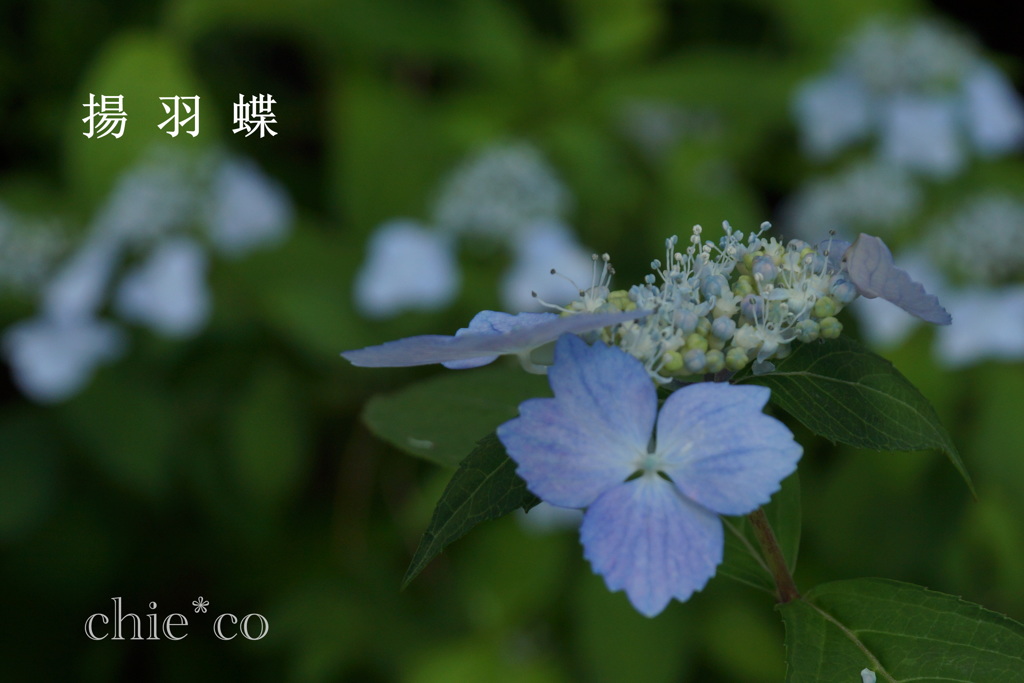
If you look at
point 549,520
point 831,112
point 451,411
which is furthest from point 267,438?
point 831,112

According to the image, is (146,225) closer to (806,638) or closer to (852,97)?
(852,97)

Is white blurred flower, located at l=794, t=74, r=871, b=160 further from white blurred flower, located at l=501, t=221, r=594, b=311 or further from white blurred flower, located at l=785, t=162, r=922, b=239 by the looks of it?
white blurred flower, located at l=501, t=221, r=594, b=311

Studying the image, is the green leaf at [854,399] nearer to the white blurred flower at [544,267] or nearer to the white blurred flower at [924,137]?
the white blurred flower at [544,267]

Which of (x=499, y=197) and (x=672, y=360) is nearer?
(x=672, y=360)

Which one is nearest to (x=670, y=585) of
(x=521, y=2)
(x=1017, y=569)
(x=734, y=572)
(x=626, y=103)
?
(x=734, y=572)

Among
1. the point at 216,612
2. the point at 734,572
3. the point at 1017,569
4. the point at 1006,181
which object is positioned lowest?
the point at 216,612

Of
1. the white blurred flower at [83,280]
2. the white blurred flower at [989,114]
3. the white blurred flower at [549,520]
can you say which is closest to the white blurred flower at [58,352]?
the white blurred flower at [83,280]

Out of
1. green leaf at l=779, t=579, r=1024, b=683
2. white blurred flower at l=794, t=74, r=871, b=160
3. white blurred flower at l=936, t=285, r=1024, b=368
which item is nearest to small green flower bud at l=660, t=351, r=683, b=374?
green leaf at l=779, t=579, r=1024, b=683

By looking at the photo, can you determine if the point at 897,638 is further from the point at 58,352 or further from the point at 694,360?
the point at 58,352
